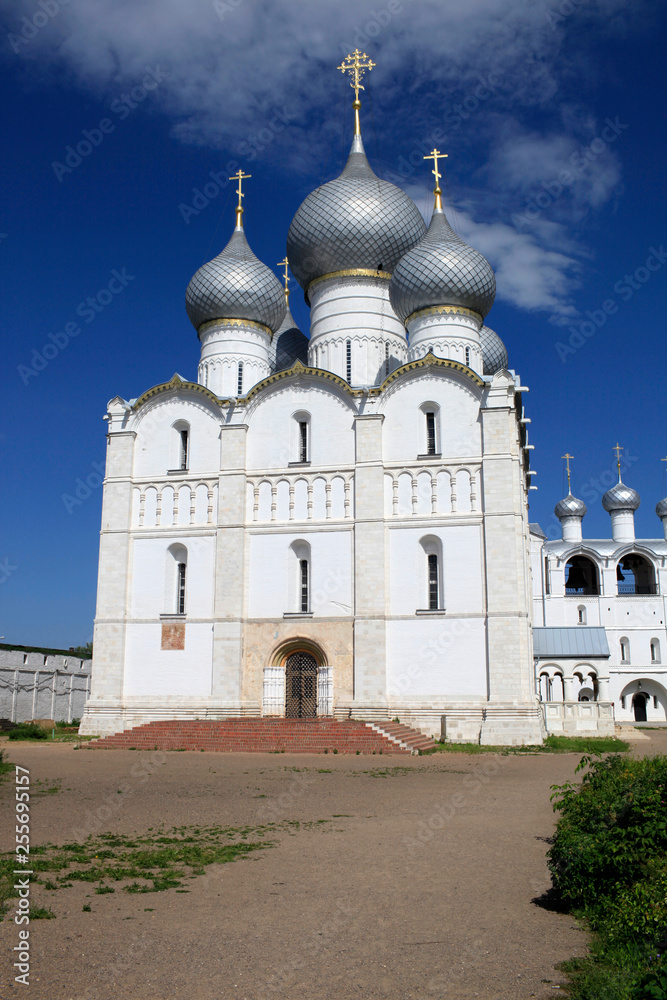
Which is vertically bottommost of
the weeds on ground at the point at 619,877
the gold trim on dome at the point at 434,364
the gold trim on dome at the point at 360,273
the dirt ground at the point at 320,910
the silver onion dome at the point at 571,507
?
the dirt ground at the point at 320,910

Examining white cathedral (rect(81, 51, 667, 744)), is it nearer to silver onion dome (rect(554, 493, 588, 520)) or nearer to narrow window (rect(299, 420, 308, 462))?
narrow window (rect(299, 420, 308, 462))

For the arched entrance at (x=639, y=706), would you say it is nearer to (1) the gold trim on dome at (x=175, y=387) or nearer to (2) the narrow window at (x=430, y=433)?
(2) the narrow window at (x=430, y=433)

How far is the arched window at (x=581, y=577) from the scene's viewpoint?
167 ft

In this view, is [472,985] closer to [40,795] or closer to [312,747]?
[40,795]

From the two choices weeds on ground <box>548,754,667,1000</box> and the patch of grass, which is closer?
weeds on ground <box>548,754,667,1000</box>

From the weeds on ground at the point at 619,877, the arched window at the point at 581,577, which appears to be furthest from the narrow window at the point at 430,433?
the arched window at the point at 581,577

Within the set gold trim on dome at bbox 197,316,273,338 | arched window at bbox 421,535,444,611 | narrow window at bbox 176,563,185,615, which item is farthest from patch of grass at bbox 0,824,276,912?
gold trim on dome at bbox 197,316,273,338

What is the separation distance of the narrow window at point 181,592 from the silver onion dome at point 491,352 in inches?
535

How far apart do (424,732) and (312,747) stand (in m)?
3.77

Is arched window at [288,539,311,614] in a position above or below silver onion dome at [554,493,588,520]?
below

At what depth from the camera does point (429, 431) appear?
24.7 meters

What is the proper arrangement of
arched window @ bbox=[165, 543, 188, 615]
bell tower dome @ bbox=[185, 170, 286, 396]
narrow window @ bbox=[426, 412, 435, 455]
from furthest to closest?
bell tower dome @ bbox=[185, 170, 286, 396] < arched window @ bbox=[165, 543, 188, 615] < narrow window @ bbox=[426, 412, 435, 455]

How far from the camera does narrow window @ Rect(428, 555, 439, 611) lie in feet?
77.2

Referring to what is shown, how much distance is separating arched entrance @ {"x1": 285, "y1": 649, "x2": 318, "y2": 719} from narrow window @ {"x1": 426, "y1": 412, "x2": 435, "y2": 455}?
6960mm
